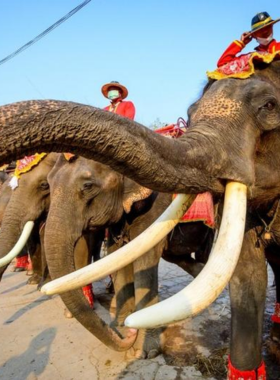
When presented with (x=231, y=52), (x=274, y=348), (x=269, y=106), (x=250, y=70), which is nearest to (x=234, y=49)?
(x=231, y=52)

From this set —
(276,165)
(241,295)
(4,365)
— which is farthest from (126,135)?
(4,365)

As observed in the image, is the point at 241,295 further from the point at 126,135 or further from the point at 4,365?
the point at 4,365

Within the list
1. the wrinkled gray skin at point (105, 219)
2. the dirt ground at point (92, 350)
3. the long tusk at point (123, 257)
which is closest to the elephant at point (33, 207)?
the dirt ground at point (92, 350)

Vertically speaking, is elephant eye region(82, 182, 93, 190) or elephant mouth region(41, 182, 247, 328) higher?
elephant eye region(82, 182, 93, 190)

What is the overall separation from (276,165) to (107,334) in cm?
156

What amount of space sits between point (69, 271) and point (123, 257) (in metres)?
1.18

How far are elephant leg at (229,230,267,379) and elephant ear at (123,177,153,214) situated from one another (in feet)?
3.68

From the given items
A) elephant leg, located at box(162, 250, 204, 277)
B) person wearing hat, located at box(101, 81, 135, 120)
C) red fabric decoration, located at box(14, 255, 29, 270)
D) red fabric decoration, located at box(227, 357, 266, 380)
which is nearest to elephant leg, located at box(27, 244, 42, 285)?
red fabric decoration, located at box(14, 255, 29, 270)

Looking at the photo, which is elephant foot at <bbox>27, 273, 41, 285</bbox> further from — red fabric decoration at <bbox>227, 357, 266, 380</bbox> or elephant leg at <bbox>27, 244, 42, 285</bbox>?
red fabric decoration at <bbox>227, 357, 266, 380</bbox>

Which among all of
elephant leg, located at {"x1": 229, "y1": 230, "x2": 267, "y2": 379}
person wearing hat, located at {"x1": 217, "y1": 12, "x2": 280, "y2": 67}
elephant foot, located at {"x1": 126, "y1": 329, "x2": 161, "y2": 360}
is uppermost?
person wearing hat, located at {"x1": 217, "y1": 12, "x2": 280, "y2": 67}

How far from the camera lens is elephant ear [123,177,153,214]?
299 cm

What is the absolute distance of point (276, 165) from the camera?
5.49ft

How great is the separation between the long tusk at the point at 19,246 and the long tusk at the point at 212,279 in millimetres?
2248

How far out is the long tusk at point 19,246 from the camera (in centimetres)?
312
